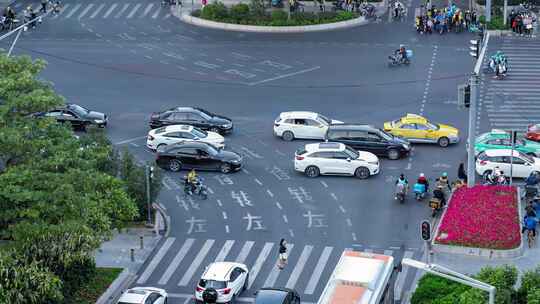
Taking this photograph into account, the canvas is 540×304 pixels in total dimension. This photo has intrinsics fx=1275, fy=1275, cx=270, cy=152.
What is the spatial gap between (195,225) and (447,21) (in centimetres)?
4043

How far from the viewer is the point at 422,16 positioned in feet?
322

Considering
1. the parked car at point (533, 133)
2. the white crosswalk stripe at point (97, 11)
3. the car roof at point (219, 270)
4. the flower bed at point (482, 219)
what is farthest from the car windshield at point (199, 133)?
the white crosswalk stripe at point (97, 11)

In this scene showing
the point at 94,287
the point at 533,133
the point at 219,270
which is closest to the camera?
the point at 219,270

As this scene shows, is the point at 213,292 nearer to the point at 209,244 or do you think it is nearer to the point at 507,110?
the point at 209,244

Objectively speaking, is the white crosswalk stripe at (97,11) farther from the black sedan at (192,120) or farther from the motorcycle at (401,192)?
the motorcycle at (401,192)

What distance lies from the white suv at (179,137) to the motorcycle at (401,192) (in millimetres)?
11926

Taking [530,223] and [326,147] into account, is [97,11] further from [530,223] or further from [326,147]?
[530,223]

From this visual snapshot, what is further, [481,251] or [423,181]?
[423,181]

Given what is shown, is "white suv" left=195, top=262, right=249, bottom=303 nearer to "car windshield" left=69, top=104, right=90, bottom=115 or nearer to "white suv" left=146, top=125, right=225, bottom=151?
"white suv" left=146, top=125, right=225, bottom=151

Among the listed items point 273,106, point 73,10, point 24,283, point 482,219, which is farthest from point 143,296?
point 73,10

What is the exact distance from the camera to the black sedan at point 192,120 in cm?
7538

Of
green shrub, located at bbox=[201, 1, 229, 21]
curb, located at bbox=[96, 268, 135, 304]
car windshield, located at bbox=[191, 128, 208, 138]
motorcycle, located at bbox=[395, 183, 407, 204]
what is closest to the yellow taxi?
motorcycle, located at bbox=[395, 183, 407, 204]

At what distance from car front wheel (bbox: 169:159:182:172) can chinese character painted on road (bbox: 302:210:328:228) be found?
9.50 meters

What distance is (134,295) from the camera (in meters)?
53.2
